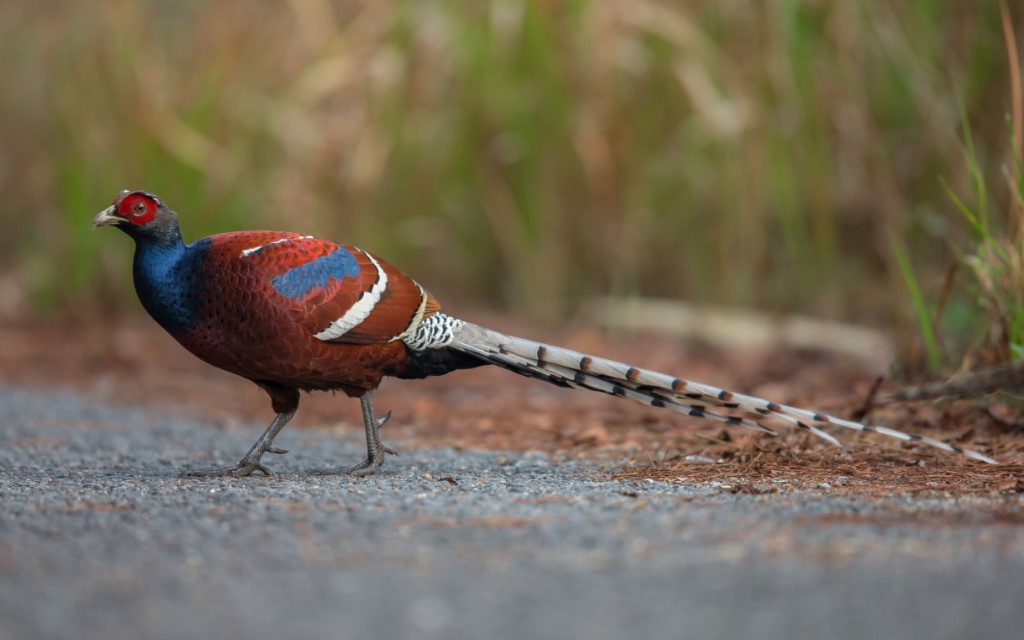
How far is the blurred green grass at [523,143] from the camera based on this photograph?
712 centimetres

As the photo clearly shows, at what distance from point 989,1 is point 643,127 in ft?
8.05

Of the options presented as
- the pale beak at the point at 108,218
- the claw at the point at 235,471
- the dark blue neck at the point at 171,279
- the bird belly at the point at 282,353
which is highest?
the pale beak at the point at 108,218

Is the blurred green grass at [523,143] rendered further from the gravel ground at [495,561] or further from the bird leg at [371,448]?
the gravel ground at [495,561]

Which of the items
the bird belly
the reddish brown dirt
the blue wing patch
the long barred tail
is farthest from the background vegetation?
the bird belly

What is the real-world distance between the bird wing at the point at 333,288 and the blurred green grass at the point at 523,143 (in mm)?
3296

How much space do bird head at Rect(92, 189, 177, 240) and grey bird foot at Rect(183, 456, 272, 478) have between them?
0.81 m

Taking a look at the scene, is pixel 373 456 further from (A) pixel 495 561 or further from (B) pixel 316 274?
(A) pixel 495 561

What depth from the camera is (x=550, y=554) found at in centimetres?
277

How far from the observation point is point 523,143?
25.1ft

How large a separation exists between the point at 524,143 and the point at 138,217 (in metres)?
3.80

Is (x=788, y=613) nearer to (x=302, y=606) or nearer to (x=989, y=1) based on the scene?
(x=302, y=606)

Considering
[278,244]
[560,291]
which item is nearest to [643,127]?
[560,291]

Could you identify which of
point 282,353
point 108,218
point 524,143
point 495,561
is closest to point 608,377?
point 282,353

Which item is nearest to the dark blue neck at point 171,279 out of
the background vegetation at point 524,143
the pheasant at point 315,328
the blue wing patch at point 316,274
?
the pheasant at point 315,328
